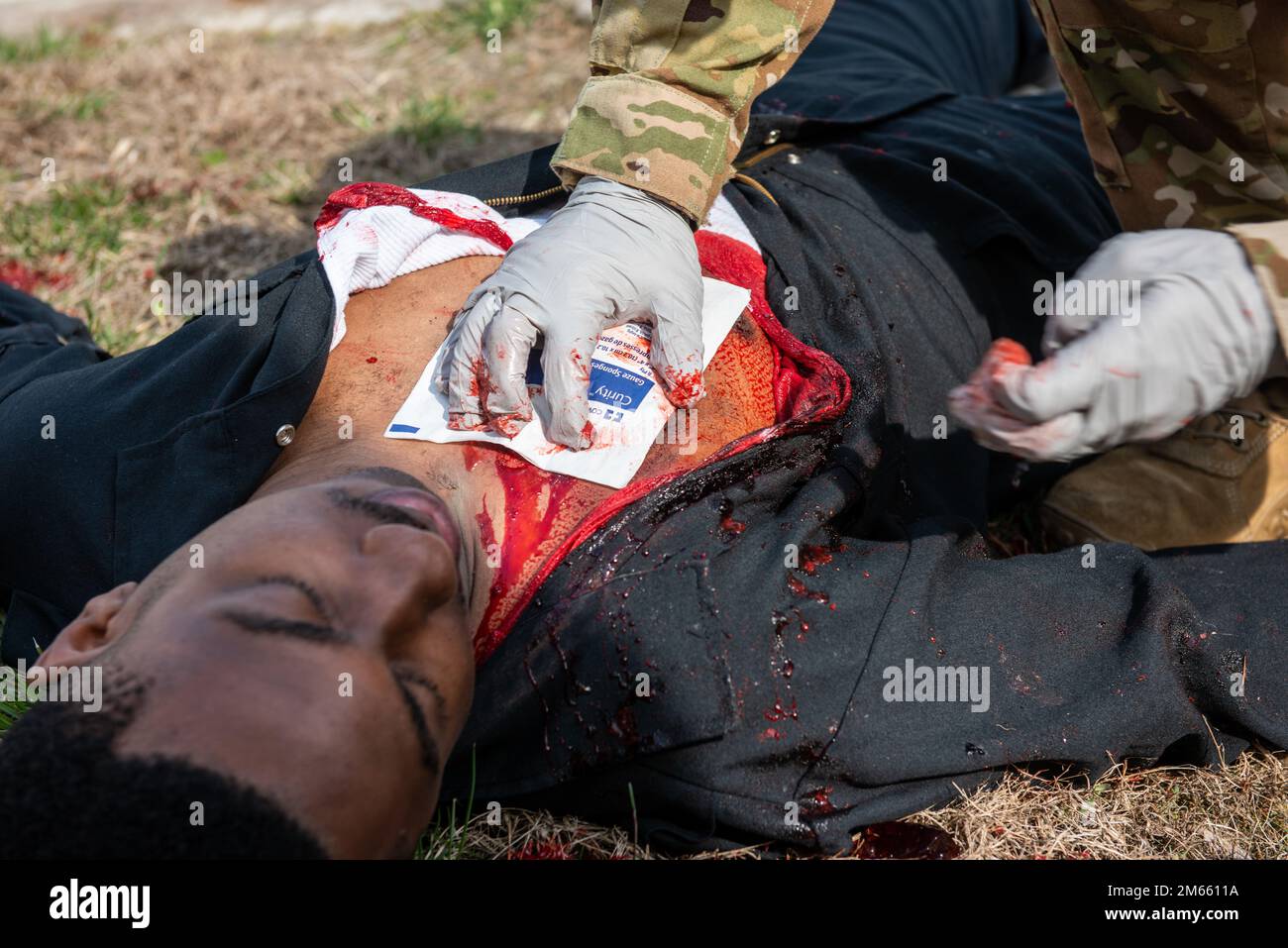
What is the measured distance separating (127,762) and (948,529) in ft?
4.69

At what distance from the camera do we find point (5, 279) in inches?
139

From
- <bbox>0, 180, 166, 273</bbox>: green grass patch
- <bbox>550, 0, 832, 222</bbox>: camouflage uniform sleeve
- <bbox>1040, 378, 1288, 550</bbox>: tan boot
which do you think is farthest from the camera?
<bbox>0, 180, 166, 273</bbox>: green grass patch

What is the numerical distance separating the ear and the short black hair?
0.76 ft

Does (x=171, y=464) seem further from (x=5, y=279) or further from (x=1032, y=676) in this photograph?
(x=5, y=279)

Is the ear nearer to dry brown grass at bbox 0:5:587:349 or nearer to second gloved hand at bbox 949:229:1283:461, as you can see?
second gloved hand at bbox 949:229:1283:461

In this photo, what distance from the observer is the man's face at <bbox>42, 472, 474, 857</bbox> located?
4.57ft

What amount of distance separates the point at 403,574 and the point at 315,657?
171 millimetres

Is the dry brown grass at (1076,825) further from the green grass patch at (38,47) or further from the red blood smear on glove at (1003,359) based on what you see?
the green grass patch at (38,47)

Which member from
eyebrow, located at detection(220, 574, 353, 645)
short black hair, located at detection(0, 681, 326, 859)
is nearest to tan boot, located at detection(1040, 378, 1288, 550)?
eyebrow, located at detection(220, 574, 353, 645)

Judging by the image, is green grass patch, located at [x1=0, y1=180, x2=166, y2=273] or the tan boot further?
green grass patch, located at [x1=0, y1=180, x2=166, y2=273]

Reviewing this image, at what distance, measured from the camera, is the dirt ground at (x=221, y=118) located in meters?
3.67

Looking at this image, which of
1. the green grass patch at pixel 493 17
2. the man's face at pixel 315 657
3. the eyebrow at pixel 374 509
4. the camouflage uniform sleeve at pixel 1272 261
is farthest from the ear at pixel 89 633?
the green grass patch at pixel 493 17

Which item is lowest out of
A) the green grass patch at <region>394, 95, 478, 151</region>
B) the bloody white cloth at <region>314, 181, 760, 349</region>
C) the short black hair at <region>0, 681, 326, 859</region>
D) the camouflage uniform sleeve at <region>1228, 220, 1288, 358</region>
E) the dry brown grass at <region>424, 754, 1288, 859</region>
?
the dry brown grass at <region>424, 754, 1288, 859</region>

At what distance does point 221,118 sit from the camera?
421cm
